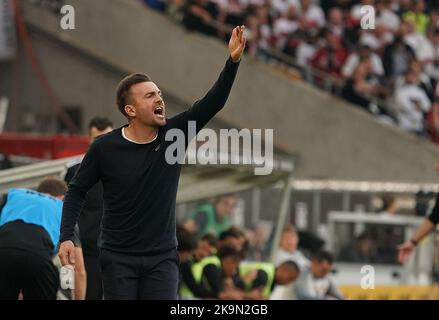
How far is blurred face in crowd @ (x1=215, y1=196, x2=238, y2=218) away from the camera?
1673 cm

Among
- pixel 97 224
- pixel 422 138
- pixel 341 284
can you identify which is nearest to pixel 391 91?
pixel 422 138

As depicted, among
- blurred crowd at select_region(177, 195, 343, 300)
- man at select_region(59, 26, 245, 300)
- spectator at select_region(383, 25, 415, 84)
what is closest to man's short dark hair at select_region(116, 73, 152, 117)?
man at select_region(59, 26, 245, 300)

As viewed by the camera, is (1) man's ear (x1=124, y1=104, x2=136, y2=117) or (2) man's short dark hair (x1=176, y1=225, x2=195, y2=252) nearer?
(1) man's ear (x1=124, y1=104, x2=136, y2=117)

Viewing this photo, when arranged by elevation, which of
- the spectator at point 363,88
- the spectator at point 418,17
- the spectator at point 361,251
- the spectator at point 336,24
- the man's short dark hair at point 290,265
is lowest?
the man's short dark hair at point 290,265

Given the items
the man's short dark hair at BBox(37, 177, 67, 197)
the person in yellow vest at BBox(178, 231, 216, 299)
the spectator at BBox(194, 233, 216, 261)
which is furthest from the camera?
the spectator at BBox(194, 233, 216, 261)

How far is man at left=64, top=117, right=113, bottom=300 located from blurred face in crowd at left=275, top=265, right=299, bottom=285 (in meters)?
3.47

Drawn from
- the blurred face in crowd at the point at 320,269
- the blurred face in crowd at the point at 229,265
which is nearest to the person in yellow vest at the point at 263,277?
the blurred face in crowd at the point at 229,265

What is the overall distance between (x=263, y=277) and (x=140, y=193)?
19.1 ft

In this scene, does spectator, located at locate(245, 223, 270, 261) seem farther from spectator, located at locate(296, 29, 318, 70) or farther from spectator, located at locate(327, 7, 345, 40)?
spectator, located at locate(327, 7, 345, 40)

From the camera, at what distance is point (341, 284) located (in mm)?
15383

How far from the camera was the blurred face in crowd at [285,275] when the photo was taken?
43.7 ft

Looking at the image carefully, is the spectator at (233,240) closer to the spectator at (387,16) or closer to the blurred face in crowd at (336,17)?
the blurred face in crowd at (336,17)

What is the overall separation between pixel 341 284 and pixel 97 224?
6149mm

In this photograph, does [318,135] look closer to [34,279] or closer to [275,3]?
[275,3]
